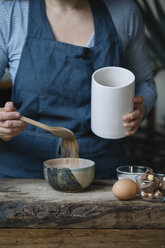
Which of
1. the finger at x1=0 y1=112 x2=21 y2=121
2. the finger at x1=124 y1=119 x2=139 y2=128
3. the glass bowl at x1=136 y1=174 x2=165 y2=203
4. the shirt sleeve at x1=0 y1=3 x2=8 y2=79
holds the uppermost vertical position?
the shirt sleeve at x1=0 y1=3 x2=8 y2=79

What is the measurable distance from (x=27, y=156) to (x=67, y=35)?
43cm

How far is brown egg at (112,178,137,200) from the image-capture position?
40.1 inches

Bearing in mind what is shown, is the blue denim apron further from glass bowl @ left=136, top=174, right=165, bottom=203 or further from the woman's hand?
glass bowl @ left=136, top=174, right=165, bottom=203

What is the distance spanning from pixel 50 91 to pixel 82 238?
545 millimetres

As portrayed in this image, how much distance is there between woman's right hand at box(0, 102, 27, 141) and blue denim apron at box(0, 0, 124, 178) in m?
0.18

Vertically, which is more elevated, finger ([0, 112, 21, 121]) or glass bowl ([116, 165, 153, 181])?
finger ([0, 112, 21, 121])

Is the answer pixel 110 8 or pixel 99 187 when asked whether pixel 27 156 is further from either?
pixel 110 8

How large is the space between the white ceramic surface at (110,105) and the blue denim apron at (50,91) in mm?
190

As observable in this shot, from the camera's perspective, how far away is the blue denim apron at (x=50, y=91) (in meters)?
1.33

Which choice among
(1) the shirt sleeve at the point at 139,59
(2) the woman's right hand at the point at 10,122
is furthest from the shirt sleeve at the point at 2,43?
(1) the shirt sleeve at the point at 139,59

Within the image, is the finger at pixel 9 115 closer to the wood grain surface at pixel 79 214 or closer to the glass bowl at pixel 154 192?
the wood grain surface at pixel 79 214

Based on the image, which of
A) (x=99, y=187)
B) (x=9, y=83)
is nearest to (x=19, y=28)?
(x=99, y=187)

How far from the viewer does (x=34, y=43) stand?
133 centimetres

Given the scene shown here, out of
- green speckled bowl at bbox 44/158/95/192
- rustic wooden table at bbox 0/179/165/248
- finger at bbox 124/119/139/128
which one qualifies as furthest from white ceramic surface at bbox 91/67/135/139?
rustic wooden table at bbox 0/179/165/248
